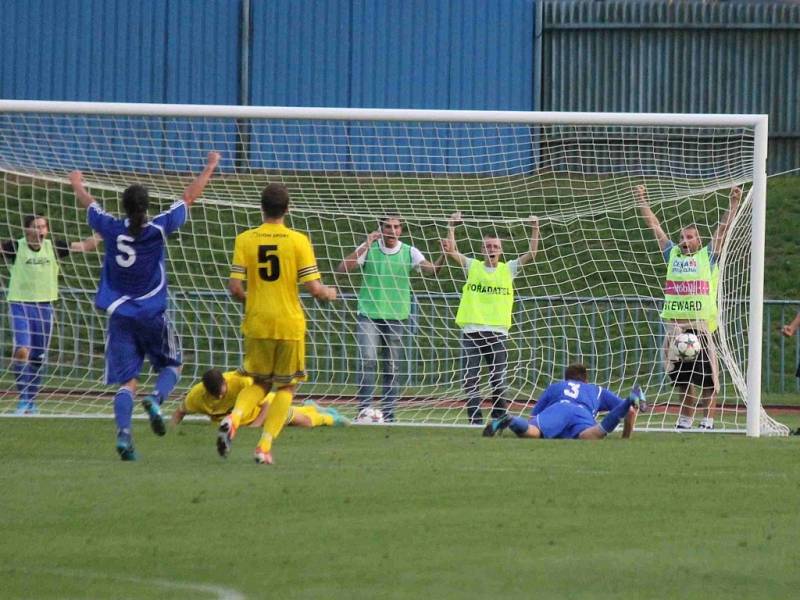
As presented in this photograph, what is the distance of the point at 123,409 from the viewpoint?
31.2ft

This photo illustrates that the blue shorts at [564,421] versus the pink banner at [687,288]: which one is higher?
the pink banner at [687,288]

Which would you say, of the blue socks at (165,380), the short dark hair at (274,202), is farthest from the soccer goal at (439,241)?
the short dark hair at (274,202)

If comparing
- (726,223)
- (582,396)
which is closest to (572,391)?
(582,396)

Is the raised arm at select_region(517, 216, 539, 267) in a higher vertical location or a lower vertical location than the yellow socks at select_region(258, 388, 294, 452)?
A: higher

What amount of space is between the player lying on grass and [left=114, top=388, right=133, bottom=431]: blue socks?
1.69 meters

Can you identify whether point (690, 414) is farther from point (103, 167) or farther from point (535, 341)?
point (103, 167)

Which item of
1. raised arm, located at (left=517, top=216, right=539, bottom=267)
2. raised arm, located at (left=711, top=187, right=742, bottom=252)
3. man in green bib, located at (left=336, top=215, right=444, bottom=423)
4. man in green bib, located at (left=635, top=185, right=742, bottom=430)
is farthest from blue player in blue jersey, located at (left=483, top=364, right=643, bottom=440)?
raised arm, located at (left=711, top=187, right=742, bottom=252)

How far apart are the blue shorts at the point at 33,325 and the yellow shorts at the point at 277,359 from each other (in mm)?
4725

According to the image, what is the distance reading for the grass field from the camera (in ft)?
18.7

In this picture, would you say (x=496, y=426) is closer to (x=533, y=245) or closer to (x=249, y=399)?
(x=533, y=245)

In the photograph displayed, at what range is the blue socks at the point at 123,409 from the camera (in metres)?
9.52

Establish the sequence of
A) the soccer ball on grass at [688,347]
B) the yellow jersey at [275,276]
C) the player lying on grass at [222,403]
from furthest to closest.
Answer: the soccer ball on grass at [688,347]
the player lying on grass at [222,403]
the yellow jersey at [275,276]

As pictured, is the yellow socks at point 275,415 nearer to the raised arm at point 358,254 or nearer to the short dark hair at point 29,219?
the raised arm at point 358,254

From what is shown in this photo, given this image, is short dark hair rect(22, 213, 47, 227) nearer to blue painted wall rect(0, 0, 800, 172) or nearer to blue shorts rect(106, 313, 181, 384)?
blue shorts rect(106, 313, 181, 384)
